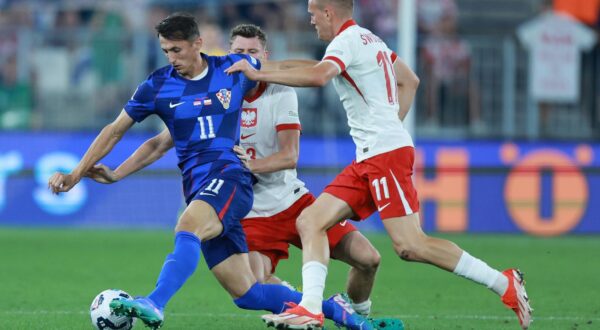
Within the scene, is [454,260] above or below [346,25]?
below

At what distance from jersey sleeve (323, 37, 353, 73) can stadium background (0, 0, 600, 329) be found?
285 inches

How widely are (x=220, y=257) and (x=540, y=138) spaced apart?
9735mm

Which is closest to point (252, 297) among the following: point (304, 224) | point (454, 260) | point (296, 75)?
point (304, 224)

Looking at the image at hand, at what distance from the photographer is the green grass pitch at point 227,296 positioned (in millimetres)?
7992

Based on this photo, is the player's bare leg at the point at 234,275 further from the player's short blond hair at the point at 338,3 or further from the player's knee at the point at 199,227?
the player's short blond hair at the point at 338,3

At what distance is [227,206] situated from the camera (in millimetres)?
6703

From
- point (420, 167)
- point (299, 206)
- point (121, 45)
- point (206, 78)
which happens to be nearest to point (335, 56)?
point (206, 78)

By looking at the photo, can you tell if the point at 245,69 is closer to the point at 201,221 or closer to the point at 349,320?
the point at 201,221

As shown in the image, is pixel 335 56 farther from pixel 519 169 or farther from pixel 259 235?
pixel 519 169

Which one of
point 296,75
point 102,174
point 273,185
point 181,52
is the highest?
point 181,52

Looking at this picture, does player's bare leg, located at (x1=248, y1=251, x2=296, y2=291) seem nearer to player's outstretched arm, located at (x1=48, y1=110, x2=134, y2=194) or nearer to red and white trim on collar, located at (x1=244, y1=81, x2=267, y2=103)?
red and white trim on collar, located at (x1=244, y1=81, x2=267, y2=103)

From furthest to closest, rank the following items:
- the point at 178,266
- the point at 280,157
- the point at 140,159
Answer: the point at 280,157
the point at 140,159
the point at 178,266

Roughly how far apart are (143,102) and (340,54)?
1.21 meters

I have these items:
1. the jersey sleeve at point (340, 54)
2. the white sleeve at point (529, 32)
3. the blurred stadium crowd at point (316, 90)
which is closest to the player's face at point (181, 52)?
the jersey sleeve at point (340, 54)
